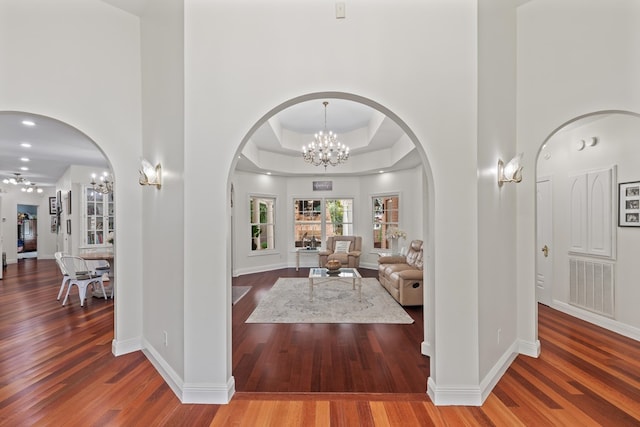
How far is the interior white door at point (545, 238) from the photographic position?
439 centimetres

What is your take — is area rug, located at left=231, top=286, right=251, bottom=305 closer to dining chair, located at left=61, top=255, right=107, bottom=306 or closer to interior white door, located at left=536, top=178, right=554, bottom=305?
dining chair, located at left=61, top=255, right=107, bottom=306

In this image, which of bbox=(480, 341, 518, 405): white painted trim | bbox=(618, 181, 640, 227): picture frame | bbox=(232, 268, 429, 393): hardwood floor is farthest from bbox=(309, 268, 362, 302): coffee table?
bbox=(618, 181, 640, 227): picture frame

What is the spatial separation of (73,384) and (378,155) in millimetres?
6651

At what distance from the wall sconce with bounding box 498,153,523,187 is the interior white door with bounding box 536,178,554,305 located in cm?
254

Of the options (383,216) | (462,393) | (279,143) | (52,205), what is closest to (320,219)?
(383,216)

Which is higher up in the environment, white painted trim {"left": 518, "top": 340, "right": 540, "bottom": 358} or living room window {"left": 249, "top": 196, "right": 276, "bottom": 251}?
living room window {"left": 249, "top": 196, "right": 276, "bottom": 251}

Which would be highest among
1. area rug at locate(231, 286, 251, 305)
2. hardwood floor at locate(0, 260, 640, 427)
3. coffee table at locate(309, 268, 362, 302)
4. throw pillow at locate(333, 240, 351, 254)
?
throw pillow at locate(333, 240, 351, 254)

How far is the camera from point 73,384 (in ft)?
7.88

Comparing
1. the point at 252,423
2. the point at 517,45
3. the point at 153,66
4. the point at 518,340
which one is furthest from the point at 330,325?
the point at 517,45

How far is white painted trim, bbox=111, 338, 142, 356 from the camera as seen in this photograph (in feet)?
9.37

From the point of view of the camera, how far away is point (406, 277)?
14.7 feet

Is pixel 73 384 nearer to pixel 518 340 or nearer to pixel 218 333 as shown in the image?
pixel 218 333

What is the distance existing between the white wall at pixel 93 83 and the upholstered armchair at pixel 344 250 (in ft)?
16.0

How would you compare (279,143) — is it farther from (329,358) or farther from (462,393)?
(462,393)
